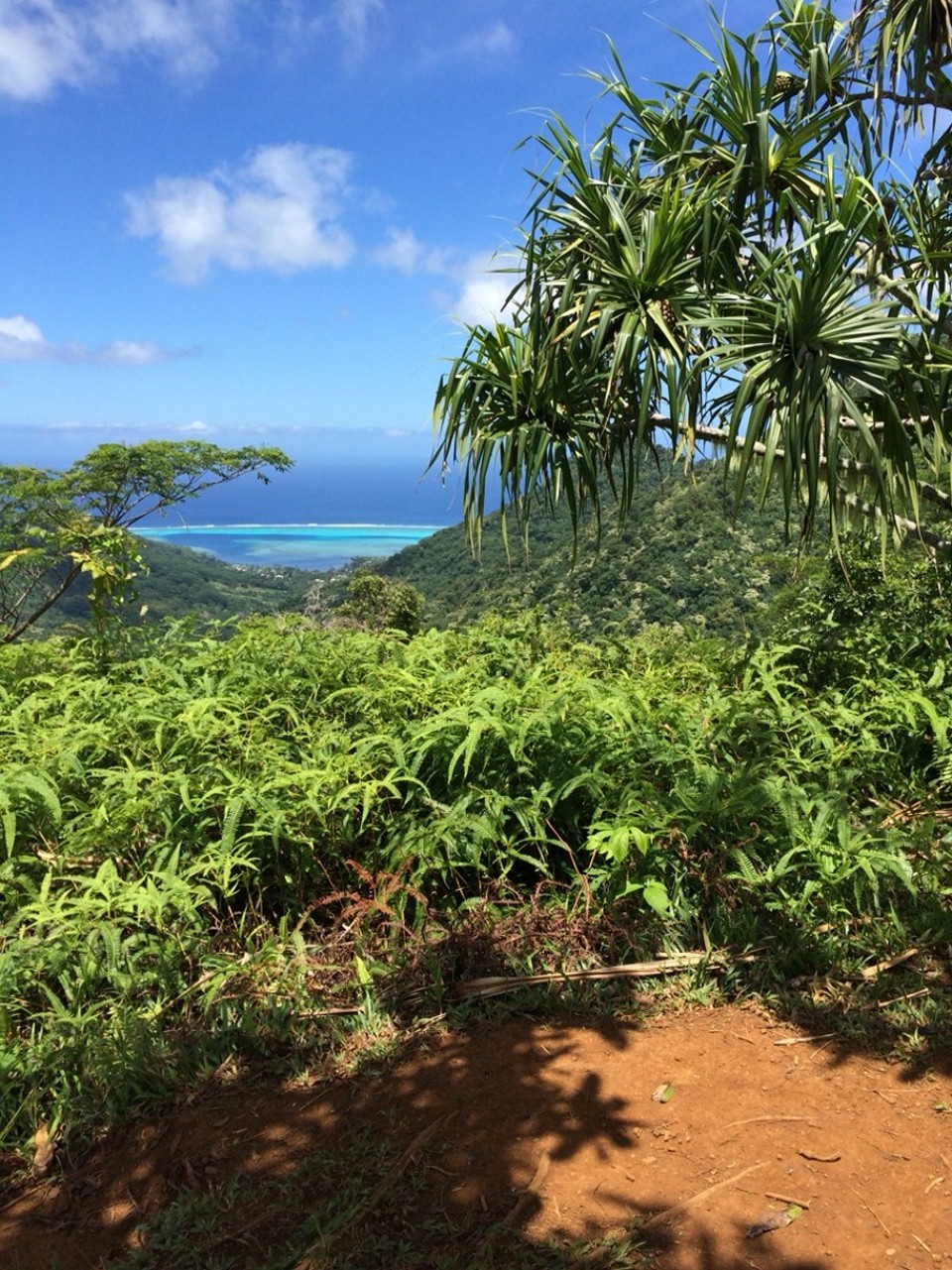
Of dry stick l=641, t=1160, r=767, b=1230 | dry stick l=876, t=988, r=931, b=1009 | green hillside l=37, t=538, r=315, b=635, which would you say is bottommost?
green hillside l=37, t=538, r=315, b=635

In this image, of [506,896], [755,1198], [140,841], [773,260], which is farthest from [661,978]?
[773,260]

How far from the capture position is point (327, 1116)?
6.88 ft

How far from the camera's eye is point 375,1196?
1796 mm

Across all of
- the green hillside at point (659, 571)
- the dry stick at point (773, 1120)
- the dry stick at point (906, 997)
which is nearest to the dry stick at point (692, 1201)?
the dry stick at point (773, 1120)

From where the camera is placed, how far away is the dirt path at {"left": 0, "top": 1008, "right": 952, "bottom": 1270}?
1.68m

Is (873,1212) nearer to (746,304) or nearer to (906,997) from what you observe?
(906,997)

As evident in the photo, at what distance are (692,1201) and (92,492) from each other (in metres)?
15.8

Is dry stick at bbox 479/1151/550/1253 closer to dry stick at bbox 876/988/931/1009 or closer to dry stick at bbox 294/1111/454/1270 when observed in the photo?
dry stick at bbox 294/1111/454/1270

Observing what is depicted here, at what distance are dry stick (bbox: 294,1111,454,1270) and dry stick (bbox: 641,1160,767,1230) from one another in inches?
20.3

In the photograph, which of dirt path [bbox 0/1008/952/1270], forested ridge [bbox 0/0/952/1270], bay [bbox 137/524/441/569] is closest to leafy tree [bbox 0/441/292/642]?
forested ridge [bbox 0/0/952/1270]

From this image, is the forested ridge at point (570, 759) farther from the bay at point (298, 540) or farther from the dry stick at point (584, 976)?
the bay at point (298, 540)

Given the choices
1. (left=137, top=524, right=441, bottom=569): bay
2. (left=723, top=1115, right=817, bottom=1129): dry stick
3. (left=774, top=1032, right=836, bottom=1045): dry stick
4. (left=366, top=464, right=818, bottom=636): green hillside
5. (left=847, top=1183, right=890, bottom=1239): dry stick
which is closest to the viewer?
(left=847, top=1183, right=890, bottom=1239): dry stick

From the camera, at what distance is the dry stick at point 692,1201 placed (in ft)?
5.59

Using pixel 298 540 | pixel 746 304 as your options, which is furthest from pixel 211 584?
pixel 298 540
